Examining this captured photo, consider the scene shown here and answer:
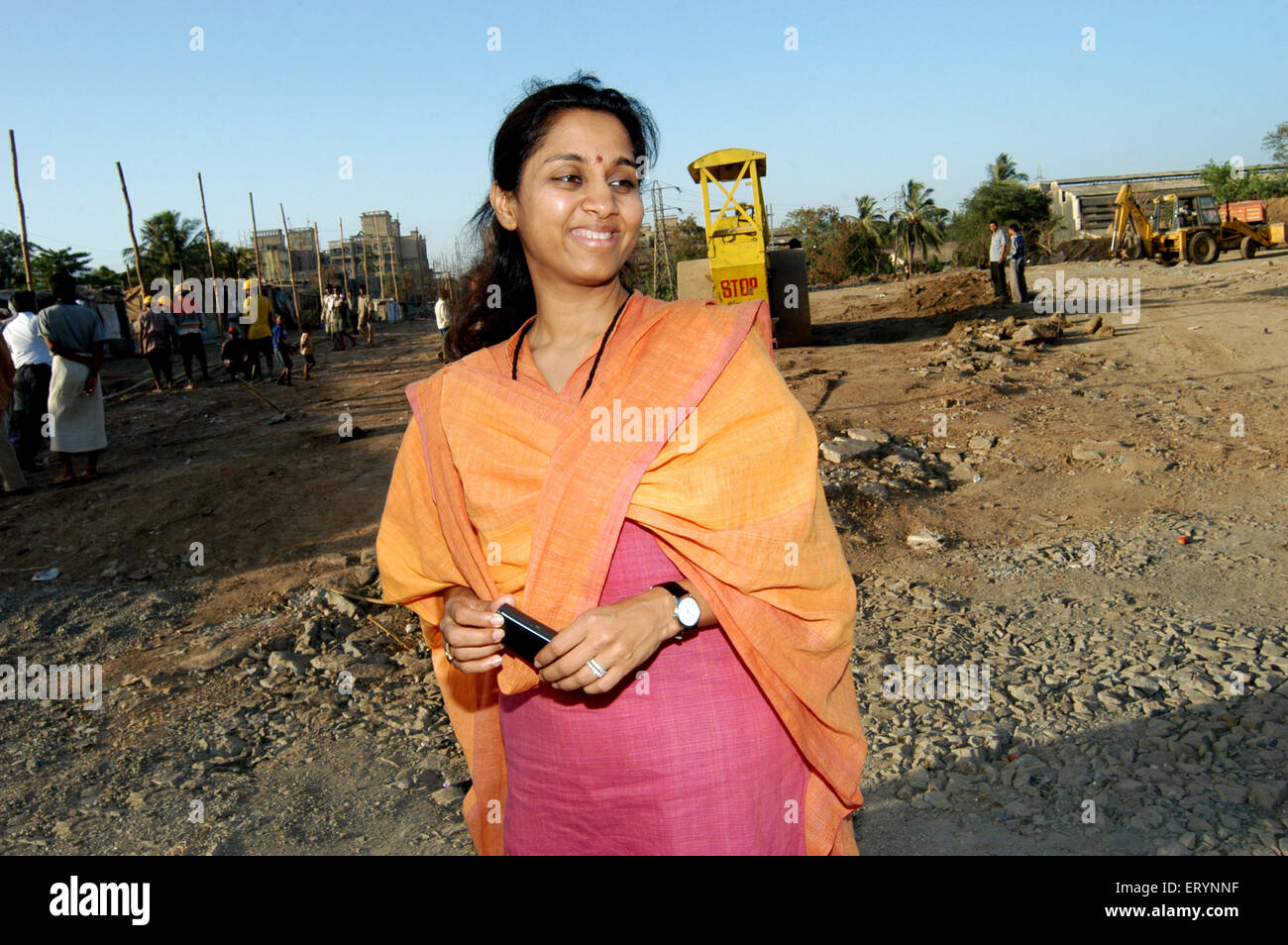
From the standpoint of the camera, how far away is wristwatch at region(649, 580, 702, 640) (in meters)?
1.29

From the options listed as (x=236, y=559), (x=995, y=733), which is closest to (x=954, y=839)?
(x=995, y=733)

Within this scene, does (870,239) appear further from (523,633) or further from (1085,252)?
(523,633)

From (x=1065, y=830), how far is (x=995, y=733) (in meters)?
0.55

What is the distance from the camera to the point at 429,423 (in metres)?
1.55

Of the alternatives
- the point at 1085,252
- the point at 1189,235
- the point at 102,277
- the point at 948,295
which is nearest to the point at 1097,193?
the point at 1085,252

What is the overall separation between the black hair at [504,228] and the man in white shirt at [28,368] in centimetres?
774

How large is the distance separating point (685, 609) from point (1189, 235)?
23239mm

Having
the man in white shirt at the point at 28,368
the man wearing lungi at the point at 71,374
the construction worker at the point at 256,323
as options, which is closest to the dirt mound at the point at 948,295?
the construction worker at the point at 256,323

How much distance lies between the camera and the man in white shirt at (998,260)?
14891 millimetres

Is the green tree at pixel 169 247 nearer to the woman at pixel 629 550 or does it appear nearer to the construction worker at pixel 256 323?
the construction worker at pixel 256 323

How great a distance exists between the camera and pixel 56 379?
24.6 feet

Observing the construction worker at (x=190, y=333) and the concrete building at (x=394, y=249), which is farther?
the concrete building at (x=394, y=249)

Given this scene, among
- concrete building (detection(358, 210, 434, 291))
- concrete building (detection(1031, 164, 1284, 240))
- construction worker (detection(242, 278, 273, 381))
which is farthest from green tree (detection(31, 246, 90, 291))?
concrete building (detection(1031, 164, 1284, 240))
